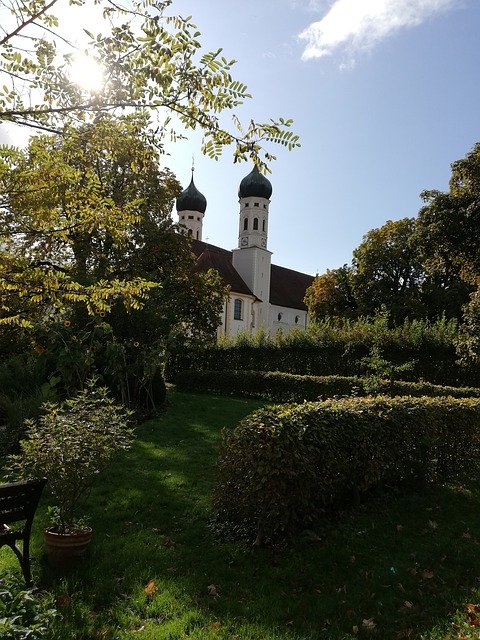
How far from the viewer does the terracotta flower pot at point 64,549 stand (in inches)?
196

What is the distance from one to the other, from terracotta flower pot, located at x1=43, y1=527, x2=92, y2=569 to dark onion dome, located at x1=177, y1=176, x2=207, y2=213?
54.3 meters

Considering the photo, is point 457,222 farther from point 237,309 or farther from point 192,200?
point 192,200

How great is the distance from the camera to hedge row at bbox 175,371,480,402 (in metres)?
14.4

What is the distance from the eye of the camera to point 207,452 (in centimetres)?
976

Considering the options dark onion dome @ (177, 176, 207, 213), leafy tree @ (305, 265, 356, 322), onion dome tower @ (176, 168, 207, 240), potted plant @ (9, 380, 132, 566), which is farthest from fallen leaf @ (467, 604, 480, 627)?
dark onion dome @ (177, 176, 207, 213)

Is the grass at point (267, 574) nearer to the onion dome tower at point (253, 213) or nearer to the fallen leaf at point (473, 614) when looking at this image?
the fallen leaf at point (473, 614)

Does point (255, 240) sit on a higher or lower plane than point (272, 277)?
higher

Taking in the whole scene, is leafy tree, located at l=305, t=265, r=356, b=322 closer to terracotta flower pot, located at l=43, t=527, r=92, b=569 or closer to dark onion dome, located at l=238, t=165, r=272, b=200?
dark onion dome, located at l=238, t=165, r=272, b=200

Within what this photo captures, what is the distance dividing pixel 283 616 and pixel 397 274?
A: 35.4 metres

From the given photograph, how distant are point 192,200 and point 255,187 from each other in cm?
720

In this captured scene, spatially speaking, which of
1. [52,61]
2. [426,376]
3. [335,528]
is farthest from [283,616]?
[426,376]

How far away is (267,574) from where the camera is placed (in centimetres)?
490

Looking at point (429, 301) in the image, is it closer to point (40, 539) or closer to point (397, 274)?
point (397, 274)

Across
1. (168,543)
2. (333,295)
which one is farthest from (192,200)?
(168,543)
